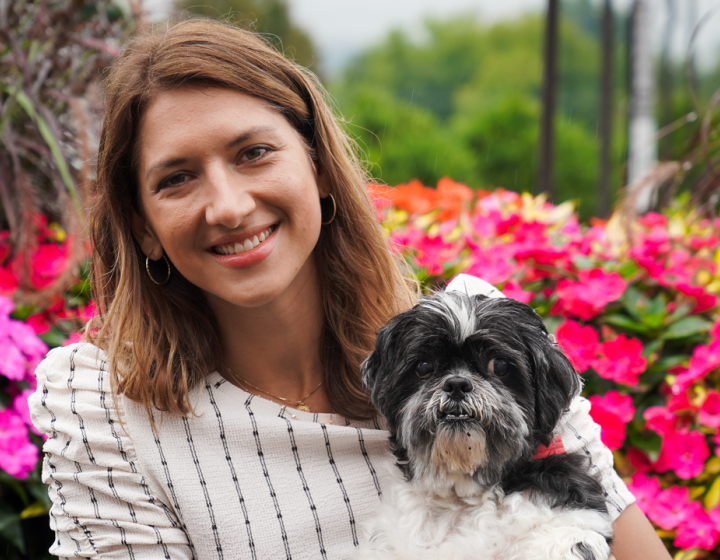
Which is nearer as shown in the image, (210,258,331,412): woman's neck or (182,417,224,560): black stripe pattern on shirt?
(182,417,224,560): black stripe pattern on shirt

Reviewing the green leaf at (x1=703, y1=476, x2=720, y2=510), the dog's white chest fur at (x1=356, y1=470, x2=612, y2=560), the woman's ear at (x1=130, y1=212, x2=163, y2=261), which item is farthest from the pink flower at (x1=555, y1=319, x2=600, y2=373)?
the woman's ear at (x1=130, y1=212, x2=163, y2=261)

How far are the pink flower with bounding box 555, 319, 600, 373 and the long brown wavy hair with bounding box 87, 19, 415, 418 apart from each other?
77 centimetres

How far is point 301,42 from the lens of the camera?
35969 millimetres

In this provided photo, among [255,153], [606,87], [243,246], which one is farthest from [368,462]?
[606,87]

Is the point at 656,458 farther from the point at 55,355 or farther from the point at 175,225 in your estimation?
the point at 55,355

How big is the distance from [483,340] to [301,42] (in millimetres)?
36443

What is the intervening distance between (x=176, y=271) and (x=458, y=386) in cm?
112

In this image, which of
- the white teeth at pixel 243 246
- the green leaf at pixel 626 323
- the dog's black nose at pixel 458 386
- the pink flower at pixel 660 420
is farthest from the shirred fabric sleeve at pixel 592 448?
the white teeth at pixel 243 246

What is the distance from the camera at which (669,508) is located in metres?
2.74

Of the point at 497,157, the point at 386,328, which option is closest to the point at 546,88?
the point at 386,328

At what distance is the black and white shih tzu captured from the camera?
184 centimetres

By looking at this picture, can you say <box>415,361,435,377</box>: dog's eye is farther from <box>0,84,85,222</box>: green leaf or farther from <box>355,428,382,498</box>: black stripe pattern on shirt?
<box>0,84,85,222</box>: green leaf

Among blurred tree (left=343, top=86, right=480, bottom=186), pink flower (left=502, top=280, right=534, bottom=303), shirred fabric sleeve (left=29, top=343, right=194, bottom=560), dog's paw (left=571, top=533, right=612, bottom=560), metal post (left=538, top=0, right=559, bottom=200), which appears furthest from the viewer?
blurred tree (left=343, top=86, right=480, bottom=186)

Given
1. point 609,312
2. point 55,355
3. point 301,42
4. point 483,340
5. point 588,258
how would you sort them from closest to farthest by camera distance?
Answer: 1. point 483,340
2. point 55,355
3. point 609,312
4. point 588,258
5. point 301,42
